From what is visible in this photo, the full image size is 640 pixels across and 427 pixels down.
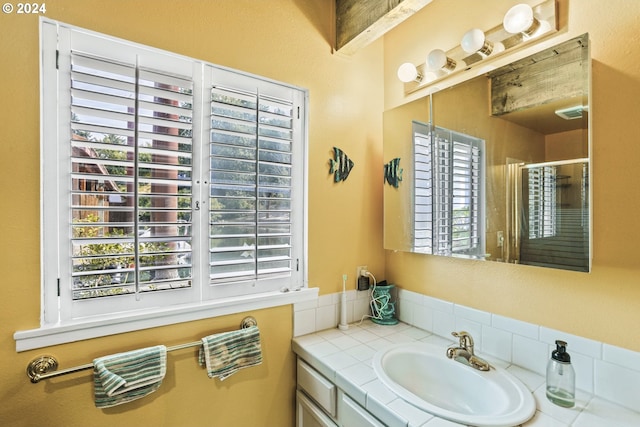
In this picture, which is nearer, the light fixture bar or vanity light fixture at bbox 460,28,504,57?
the light fixture bar

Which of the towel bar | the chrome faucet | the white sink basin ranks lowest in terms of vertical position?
the white sink basin

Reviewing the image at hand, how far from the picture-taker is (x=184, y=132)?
1.21 m

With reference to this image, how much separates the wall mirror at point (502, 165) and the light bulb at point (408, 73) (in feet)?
0.43

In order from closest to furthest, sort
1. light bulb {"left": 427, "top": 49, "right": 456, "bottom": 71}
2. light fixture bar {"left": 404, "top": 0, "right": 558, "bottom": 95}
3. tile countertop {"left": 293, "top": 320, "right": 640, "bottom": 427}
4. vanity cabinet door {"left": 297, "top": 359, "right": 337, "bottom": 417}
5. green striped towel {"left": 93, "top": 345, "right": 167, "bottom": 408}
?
tile countertop {"left": 293, "top": 320, "right": 640, "bottom": 427} → green striped towel {"left": 93, "top": 345, "right": 167, "bottom": 408} → light fixture bar {"left": 404, "top": 0, "right": 558, "bottom": 95} → vanity cabinet door {"left": 297, "top": 359, "right": 337, "bottom": 417} → light bulb {"left": 427, "top": 49, "right": 456, "bottom": 71}

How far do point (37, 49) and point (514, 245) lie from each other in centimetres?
176

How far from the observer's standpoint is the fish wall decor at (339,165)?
5.11 ft

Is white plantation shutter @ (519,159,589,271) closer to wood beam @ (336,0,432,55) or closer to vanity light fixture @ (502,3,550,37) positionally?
vanity light fixture @ (502,3,550,37)

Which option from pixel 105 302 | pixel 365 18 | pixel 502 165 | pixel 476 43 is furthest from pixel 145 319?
pixel 476 43

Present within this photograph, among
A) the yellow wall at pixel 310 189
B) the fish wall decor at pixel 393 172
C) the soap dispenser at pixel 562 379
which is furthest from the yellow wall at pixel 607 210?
the yellow wall at pixel 310 189

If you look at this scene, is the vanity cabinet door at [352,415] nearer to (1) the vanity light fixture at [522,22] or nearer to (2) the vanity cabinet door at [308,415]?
(2) the vanity cabinet door at [308,415]

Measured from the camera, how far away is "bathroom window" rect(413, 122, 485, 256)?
124cm

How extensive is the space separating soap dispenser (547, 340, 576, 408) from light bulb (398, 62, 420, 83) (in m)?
1.27

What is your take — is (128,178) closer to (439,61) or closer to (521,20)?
(439,61)

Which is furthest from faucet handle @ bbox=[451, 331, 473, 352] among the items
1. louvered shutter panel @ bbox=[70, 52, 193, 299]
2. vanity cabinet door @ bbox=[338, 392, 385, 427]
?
louvered shutter panel @ bbox=[70, 52, 193, 299]
